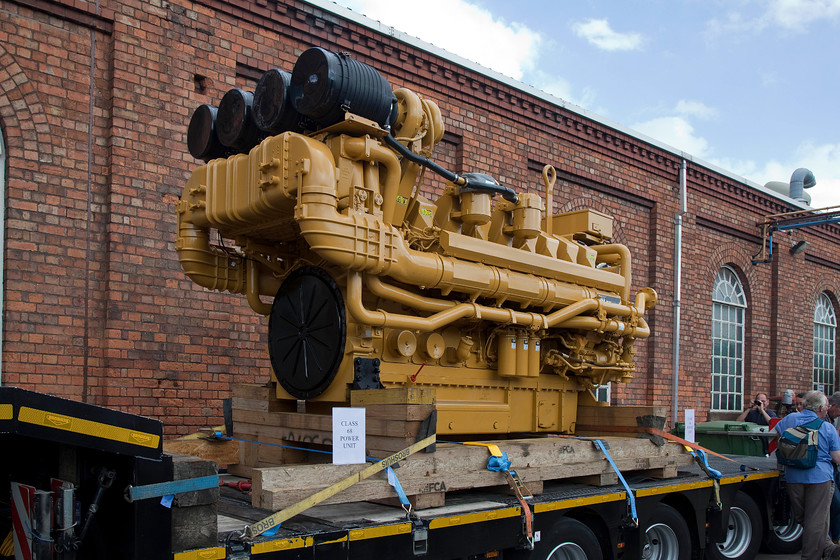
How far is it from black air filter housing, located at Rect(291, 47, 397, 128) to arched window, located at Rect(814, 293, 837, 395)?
16468 mm

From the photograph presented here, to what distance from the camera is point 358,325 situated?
5.49 meters

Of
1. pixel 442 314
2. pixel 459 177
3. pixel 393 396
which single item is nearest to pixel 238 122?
pixel 459 177

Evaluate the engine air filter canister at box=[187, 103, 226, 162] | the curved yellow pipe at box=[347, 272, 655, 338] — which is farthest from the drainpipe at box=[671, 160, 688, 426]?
the engine air filter canister at box=[187, 103, 226, 162]

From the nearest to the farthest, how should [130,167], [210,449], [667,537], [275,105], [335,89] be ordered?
[335,89] < [275,105] < [210,449] < [667,537] < [130,167]

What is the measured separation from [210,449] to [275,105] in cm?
265

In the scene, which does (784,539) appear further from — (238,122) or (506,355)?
(238,122)

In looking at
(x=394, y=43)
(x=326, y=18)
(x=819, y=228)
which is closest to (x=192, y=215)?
(x=326, y=18)

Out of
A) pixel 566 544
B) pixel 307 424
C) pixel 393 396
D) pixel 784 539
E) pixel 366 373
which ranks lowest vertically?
pixel 784 539

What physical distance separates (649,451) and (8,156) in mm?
6140

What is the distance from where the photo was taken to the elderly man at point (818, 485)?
748 centimetres

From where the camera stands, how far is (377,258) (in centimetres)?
523

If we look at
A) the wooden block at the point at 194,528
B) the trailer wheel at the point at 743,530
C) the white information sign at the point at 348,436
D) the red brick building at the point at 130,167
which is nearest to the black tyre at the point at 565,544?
the white information sign at the point at 348,436

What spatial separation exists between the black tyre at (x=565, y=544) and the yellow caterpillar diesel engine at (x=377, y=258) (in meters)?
0.98

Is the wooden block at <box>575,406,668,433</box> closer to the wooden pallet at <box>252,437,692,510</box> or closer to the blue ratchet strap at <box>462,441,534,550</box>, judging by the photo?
the wooden pallet at <box>252,437,692,510</box>
